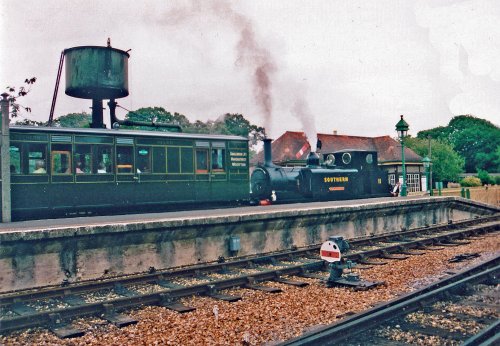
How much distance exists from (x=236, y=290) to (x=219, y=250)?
123 inches

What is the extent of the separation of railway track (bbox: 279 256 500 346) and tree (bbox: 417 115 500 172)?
6663 centimetres

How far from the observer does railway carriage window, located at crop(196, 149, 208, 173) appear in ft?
50.8

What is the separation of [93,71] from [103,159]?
5540 millimetres

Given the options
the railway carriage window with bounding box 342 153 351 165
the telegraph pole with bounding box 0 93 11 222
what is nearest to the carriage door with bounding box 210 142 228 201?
the railway carriage window with bounding box 342 153 351 165

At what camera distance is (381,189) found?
70.0 ft

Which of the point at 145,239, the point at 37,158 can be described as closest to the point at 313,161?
the point at 145,239

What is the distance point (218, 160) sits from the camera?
1606 cm

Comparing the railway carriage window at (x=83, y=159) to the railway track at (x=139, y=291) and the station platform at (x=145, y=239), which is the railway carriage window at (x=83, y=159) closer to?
the station platform at (x=145, y=239)

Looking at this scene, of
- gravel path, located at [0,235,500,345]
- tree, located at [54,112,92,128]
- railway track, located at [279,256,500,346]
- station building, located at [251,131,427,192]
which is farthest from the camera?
tree, located at [54,112,92,128]

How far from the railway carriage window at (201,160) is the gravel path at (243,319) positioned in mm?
7504

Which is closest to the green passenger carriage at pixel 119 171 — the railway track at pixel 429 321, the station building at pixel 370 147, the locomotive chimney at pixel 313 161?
the locomotive chimney at pixel 313 161

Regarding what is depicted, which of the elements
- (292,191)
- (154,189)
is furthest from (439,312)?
(292,191)

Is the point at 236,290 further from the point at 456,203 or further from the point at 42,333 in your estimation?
the point at 456,203

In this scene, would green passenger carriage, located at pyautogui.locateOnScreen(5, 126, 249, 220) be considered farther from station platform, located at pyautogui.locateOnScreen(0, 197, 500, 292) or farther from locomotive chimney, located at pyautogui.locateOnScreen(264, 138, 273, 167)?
station platform, located at pyautogui.locateOnScreen(0, 197, 500, 292)
